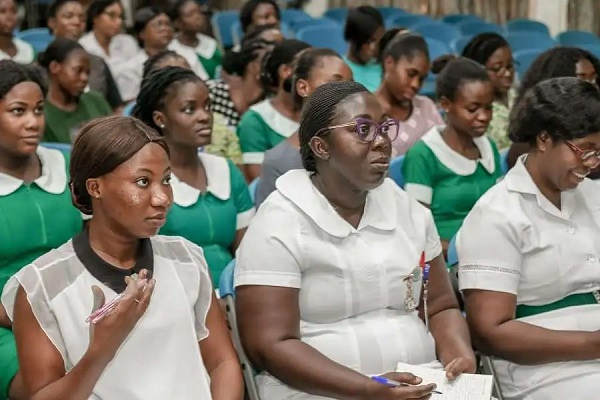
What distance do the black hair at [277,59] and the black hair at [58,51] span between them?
86 cm

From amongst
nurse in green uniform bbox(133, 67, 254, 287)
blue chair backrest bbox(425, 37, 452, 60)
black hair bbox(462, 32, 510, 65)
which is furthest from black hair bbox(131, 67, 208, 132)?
blue chair backrest bbox(425, 37, 452, 60)

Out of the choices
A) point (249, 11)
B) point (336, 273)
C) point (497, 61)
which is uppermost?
point (336, 273)

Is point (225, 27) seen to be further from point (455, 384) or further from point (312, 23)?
point (455, 384)

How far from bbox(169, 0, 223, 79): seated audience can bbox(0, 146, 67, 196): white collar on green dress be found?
4025 mm

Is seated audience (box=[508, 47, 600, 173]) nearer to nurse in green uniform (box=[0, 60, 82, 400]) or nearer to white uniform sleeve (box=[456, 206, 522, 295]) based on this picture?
A: white uniform sleeve (box=[456, 206, 522, 295])

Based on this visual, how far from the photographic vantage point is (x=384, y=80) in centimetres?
426

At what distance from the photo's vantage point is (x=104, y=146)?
1.98 m

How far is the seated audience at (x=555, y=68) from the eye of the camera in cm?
A: 361

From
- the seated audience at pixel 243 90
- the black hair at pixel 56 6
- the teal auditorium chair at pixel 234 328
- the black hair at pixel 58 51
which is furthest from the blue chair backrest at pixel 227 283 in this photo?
the black hair at pixel 56 6

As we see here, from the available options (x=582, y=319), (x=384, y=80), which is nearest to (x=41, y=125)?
(x=582, y=319)

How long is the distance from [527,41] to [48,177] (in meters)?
5.18

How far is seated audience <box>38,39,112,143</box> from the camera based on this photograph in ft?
13.8

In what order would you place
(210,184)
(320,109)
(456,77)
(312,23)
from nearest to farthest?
(320,109)
(210,184)
(456,77)
(312,23)

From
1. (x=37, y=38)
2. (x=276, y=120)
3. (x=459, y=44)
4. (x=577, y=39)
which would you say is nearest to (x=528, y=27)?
(x=577, y=39)
